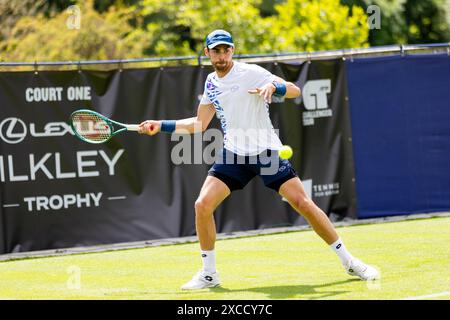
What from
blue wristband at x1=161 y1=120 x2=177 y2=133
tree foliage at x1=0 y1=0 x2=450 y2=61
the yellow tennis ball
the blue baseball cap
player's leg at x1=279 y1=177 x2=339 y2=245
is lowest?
player's leg at x1=279 y1=177 x2=339 y2=245

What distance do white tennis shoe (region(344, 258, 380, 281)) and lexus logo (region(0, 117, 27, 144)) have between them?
16.7 feet

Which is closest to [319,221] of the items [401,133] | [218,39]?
[218,39]

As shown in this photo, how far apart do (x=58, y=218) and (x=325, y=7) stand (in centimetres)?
1432

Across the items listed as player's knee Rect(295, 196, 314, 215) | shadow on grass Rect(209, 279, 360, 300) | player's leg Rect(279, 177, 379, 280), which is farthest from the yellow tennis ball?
shadow on grass Rect(209, 279, 360, 300)

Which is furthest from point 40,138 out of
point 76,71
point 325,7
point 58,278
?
point 325,7

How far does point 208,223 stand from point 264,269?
1.49m

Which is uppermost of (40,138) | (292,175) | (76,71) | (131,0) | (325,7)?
(131,0)

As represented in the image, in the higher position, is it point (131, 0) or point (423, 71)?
point (131, 0)

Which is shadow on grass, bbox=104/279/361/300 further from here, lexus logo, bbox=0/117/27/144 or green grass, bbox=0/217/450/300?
lexus logo, bbox=0/117/27/144

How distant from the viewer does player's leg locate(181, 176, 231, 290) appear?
8070 millimetres

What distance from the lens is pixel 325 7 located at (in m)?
24.6

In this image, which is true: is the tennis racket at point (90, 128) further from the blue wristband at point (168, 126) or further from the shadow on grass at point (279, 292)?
the shadow on grass at point (279, 292)
